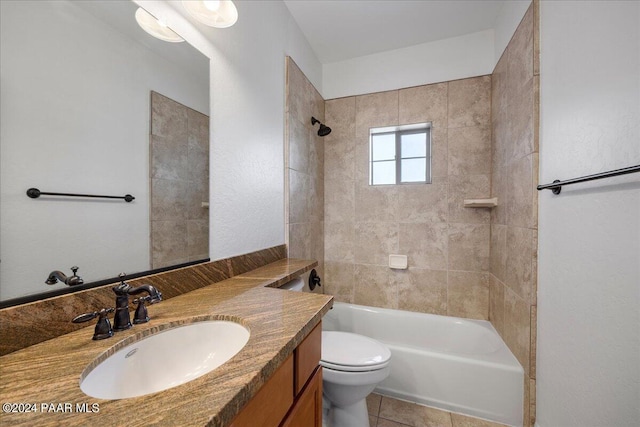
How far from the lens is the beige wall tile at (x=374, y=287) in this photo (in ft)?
7.49

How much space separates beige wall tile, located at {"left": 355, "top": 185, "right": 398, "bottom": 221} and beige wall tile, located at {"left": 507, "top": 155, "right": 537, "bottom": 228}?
2.82 ft

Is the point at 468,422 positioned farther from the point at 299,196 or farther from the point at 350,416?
the point at 299,196

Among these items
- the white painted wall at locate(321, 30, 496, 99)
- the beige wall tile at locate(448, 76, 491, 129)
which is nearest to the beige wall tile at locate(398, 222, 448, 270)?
the beige wall tile at locate(448, 76, 491, 129)

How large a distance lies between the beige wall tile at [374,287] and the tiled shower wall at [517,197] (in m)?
0.80

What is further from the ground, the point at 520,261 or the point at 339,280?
the point at 520,261

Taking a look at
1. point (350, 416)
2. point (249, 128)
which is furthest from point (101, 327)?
point (350, 416)

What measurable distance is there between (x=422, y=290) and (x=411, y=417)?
3.11 feet

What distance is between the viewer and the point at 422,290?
7.18 ft

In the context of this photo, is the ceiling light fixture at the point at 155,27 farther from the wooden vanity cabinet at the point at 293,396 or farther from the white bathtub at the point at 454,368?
the white bathtub at the point at 454,368

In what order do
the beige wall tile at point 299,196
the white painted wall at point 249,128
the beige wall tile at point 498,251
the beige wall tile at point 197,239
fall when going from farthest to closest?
the beige wall tile at point 299,196, the beige wall tile at point 498,251, the white painted wall at point 249,128, the beige wall tile at point 197,239

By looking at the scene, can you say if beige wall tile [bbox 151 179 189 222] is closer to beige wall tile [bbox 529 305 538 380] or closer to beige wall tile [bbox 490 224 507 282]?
beige wall tile [bbox 529 305 538 380]

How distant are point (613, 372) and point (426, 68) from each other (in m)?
2.26

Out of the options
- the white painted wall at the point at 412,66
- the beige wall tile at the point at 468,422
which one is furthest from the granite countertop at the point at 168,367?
the white painted wall at the point at 412,66

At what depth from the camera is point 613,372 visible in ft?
2.69
